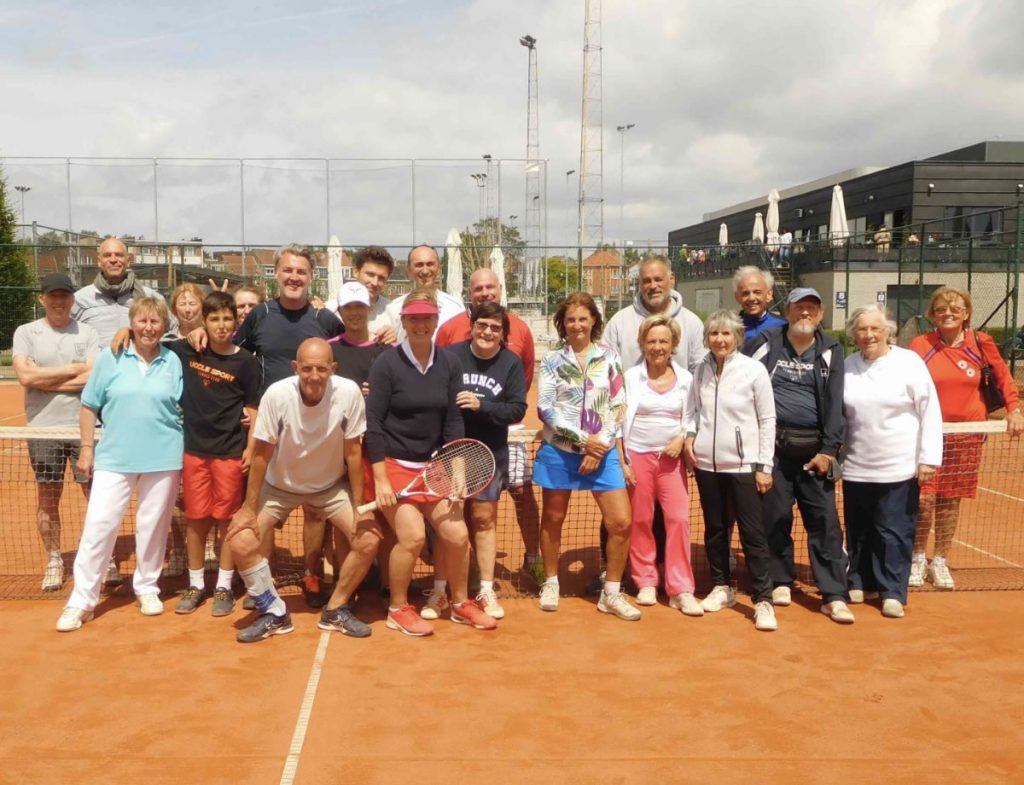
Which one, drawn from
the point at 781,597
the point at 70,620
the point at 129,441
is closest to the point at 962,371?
the point at 781,597

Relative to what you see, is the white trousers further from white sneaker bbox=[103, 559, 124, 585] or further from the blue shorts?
the blue shorts

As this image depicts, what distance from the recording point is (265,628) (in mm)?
4898

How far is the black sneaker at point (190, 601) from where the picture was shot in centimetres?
525

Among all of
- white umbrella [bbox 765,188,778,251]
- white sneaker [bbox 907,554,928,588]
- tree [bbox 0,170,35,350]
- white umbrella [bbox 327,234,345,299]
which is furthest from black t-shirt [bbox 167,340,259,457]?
white umbrella [bbox 765,188,778,251]

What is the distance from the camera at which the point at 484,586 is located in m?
5.29

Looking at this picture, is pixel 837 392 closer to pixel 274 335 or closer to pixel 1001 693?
pixel 1001 693

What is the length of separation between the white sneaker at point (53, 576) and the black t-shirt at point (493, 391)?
2976mm

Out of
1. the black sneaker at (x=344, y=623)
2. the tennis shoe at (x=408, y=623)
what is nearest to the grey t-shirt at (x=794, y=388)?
the tennis shoe at (x=408, y=623)

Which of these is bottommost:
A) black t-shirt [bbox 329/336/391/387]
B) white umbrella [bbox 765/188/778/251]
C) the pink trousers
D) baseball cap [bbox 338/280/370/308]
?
the pink trousers

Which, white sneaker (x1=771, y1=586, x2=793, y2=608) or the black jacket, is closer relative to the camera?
the black jacket

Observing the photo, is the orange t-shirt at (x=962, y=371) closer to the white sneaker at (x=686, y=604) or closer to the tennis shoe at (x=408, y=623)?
the white sneaker at (x=686, y=604)

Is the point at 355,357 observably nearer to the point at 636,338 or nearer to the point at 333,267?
the point at 636,338

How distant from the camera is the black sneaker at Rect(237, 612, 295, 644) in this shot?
4836 millimetres

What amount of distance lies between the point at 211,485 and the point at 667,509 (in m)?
2.80
